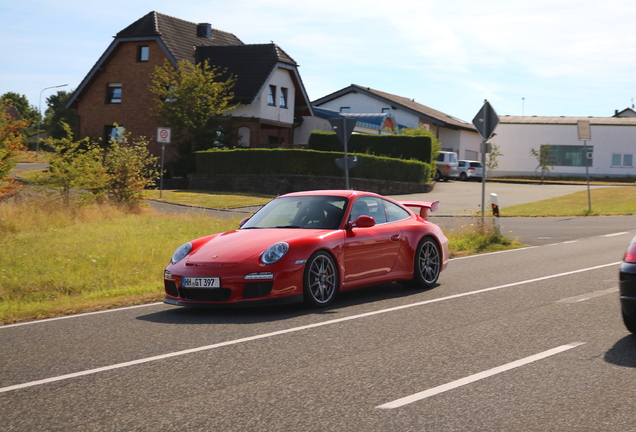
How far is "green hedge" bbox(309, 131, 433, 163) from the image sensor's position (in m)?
42.0

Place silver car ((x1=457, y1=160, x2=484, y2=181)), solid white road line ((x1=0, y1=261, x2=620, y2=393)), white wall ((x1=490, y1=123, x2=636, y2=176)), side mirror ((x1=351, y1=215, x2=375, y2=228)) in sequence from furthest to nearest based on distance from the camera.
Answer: white wall ((x1=490, y1=123, x2=636, y2=176))
silver car ((x1=457, y1=160, x2=484, y2=181))
side mirror ((x1=351, y1=215, x2=375, y2=228))
solid white road line ((x1=0, y1=261, x2=620, y2=393))

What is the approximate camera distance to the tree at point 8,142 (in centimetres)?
2020

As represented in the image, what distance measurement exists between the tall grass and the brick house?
26449 millimetres

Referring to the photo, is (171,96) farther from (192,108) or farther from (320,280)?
(320,280)

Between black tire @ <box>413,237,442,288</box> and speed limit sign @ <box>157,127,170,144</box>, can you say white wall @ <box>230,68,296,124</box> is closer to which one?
speed limit sign @ <box>157,127,170,144</box>

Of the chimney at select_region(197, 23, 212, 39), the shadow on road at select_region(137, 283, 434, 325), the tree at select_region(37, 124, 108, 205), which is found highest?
the chimney at select_region(197, 23, 212, 39)

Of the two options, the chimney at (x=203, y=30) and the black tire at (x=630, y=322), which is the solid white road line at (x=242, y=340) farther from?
the chimney at (x=203, y=30)

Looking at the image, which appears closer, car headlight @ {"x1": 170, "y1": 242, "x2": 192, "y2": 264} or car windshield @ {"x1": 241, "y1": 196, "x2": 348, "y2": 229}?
car headlight @ {"x1": 170, "y1": 242, "x2": 192, "y2": 264}

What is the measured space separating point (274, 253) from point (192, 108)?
35052mm

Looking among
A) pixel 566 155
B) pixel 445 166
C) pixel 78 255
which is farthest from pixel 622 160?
pixel 78 255

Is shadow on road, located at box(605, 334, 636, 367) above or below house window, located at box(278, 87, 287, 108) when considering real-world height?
below

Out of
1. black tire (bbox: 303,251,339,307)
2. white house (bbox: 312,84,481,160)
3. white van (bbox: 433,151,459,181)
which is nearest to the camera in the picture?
black tire (bbox: 303,251,339,307)

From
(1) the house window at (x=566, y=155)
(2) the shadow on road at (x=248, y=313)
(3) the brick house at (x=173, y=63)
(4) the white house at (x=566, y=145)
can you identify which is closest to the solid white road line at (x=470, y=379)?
(2) the shadow on road at (x=248, y=313)

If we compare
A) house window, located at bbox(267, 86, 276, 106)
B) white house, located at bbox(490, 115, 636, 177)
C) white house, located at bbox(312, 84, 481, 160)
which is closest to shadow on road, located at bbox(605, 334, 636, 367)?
house window, located at bbox(267, 86, 276, 106)
